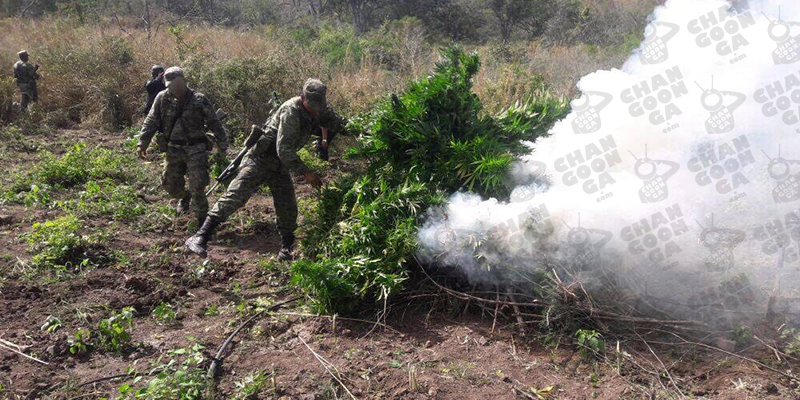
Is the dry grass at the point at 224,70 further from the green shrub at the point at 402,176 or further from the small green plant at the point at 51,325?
the small green plant at the point at 51,325

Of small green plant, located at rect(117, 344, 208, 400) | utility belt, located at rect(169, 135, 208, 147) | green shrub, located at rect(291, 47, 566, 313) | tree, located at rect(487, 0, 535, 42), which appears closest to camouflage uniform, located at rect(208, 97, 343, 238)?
green shrub, located at rect(291, 47, 566, 313)

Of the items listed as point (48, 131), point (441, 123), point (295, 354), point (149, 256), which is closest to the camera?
point (295, 354)

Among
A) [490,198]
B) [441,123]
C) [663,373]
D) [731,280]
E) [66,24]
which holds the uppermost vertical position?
[66,24]

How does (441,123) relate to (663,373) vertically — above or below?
above

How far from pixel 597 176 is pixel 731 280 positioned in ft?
3.88

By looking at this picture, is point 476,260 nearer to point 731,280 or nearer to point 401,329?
point 401,329

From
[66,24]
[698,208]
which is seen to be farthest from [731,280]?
[66,24]

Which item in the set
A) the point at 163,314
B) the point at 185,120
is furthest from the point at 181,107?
the point at 163,314

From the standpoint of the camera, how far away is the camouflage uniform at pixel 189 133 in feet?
19.6

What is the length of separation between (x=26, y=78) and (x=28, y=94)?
1.06 feet

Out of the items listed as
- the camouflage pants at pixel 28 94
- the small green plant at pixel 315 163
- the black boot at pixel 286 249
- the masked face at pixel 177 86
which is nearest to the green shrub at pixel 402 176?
the black boot at pixel 286 249

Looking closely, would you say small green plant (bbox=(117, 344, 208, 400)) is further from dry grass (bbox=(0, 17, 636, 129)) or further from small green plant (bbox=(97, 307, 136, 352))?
dry grass (bbox=(0, 17, 636, 129))

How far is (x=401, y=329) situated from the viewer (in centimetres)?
414

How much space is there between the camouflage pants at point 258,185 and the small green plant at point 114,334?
1.60m
